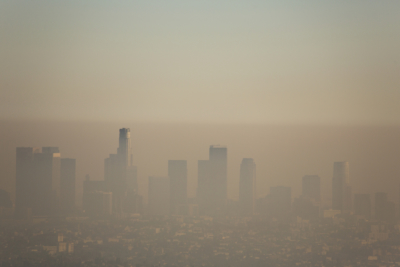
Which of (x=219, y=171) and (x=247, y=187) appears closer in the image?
(x=247, y=187)

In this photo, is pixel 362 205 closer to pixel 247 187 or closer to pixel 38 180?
pixel 247 187

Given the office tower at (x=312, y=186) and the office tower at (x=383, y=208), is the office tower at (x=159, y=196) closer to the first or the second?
the office tower at (x=312, y=186)

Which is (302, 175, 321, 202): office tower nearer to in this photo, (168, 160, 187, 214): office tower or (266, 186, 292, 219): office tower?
(266, 186, 292, 219): office tower

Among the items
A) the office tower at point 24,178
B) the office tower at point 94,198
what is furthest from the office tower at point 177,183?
the office tower at point 24,178

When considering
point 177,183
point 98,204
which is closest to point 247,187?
point 177,183

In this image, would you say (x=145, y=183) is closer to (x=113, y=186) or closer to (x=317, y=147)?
(x=113, y=186)

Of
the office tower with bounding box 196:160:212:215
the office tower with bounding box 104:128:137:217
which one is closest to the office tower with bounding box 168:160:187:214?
the office tower with bounding box 196:160:212:215

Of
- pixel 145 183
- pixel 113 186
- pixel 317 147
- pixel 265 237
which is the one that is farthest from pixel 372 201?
pixel 113 186
